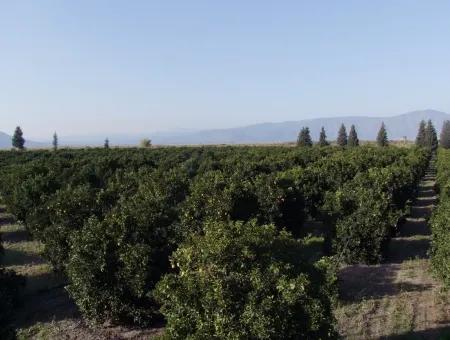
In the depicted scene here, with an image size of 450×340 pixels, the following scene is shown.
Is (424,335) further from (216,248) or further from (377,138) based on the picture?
(377,138)

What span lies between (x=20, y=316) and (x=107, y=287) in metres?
3.78

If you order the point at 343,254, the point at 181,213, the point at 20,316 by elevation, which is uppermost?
the point at 181,213

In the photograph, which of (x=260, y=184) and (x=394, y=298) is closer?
(x=394, y=298)

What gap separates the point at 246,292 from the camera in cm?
786

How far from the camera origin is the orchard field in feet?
25.5

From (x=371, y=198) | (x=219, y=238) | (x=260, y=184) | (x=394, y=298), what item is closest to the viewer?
(x=219, y=238)

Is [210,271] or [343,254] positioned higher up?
[210,271]

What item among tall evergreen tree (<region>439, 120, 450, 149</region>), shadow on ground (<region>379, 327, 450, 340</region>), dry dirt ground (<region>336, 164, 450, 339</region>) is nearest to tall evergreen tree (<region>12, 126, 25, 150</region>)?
dry dirt ground (<region>336, 164, 450, 339</region>)

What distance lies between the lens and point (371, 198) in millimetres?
17391

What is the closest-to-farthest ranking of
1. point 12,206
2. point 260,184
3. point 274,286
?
point 274,286 → point 260,184 → point 12,206

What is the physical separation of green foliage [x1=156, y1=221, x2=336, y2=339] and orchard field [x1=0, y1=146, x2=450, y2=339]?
2 cm

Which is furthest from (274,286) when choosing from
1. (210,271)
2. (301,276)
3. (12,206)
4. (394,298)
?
(12,206)

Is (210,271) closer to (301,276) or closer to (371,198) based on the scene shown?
(301,276)

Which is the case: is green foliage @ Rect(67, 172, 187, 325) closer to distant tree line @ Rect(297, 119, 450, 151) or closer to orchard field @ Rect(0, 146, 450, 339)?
orchard field @ Rect(0, 146, 450, 339)
